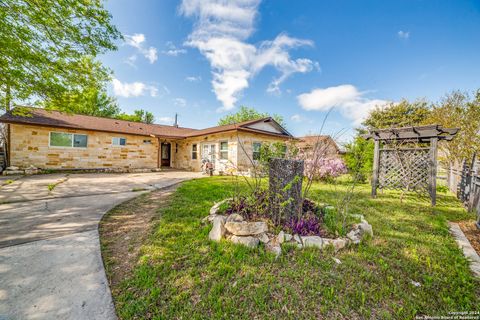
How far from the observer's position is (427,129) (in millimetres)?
5355

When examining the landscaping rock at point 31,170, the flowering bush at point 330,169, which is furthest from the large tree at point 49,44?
the flowering bush at point 330,169

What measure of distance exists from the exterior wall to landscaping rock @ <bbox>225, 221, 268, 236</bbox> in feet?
39.7

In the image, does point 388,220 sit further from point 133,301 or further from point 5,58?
point 5,58

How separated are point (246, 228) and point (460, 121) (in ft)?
46.8

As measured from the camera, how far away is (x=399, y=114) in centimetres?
1775

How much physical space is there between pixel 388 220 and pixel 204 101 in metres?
18.7

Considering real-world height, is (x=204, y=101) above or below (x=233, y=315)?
above

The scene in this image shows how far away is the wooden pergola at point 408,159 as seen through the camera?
5.36 metres

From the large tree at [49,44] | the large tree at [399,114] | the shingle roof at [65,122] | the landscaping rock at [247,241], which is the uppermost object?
the large tree at [399,114]

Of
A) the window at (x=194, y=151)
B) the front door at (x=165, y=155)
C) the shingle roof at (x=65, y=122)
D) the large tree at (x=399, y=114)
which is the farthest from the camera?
the large tree at (x=399, y=114)

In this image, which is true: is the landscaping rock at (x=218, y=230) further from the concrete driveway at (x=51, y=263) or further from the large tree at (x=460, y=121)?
the large tree at (x=460, y=121)

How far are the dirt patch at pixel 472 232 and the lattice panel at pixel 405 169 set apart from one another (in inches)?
83.6

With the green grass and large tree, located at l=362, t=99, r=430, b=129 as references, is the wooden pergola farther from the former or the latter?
large tree, located at l=362, t=99, r=430, b=129

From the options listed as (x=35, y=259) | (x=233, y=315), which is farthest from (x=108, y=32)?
(x=233, y=315)
